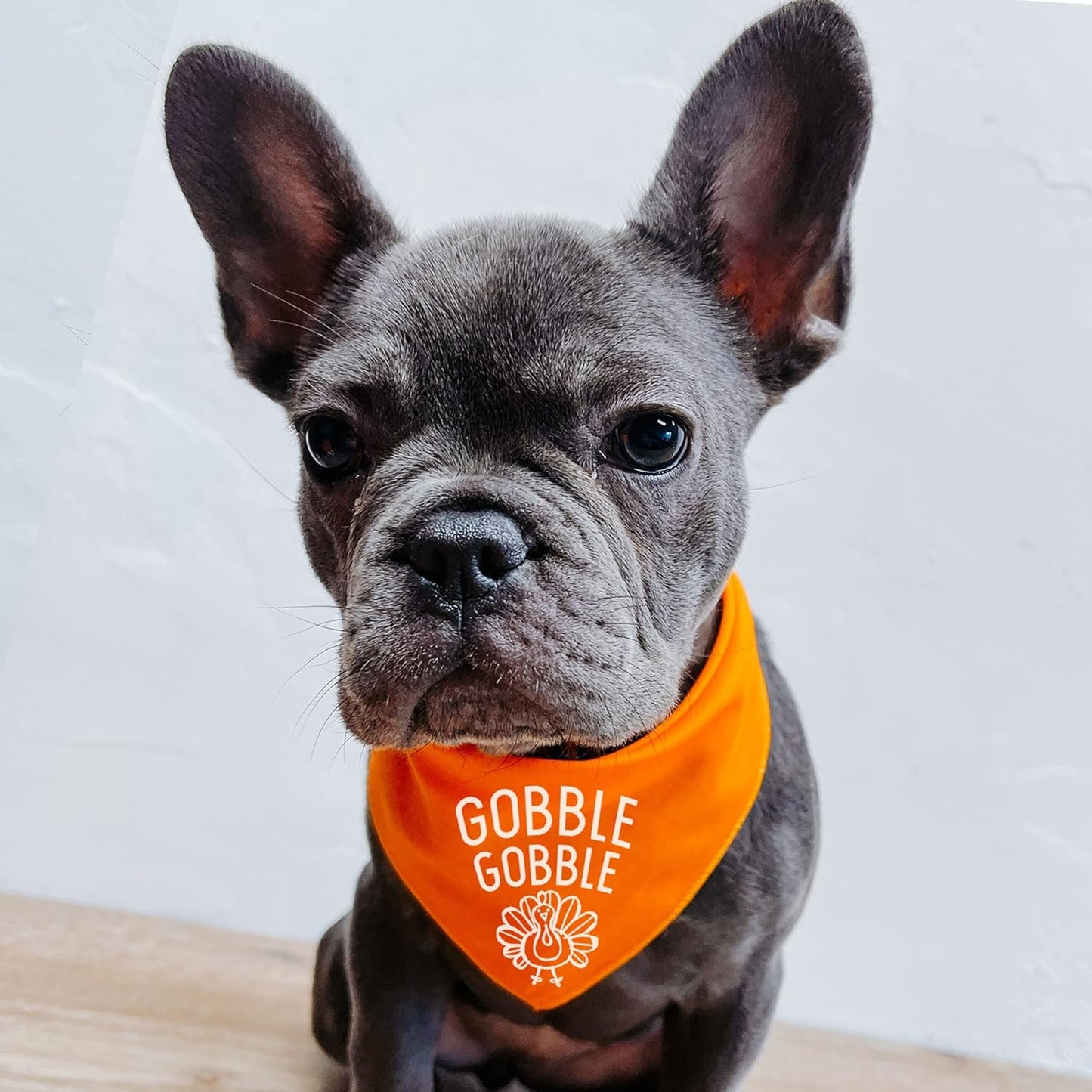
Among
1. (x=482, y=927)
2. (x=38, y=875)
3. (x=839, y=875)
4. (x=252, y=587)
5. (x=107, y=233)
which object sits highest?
(x=107, y=233)

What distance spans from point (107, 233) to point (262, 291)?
0.88 metres

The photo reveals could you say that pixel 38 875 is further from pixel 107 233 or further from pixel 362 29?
pixel 362 29

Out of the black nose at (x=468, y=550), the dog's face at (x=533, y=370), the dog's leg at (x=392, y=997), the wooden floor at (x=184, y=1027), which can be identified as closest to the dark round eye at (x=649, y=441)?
the dog's face at (x=533, y=370)

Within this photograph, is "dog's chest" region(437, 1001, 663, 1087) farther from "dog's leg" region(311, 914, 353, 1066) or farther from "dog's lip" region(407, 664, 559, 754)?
"dog's lip" region(407, 664, 559, 754)

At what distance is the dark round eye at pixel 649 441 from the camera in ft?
4.34

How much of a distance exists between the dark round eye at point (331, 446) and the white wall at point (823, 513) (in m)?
0.96

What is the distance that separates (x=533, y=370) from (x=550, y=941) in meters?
0.70

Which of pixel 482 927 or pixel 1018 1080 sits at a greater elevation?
pixel 482 927

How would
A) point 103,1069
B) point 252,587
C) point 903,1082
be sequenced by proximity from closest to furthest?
point 103,1069
point 903,1082
point 252,587

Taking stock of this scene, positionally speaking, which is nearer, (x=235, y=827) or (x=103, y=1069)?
(x=103, y=1069)

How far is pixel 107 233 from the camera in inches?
92.3

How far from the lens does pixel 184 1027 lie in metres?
1.98

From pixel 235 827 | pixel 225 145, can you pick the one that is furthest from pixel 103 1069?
pixel 225 145

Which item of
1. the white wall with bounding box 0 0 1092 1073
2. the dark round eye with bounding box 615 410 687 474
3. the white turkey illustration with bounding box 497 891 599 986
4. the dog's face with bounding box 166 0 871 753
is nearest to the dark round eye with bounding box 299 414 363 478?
the dog's face with bounding box 166 0 871 753
